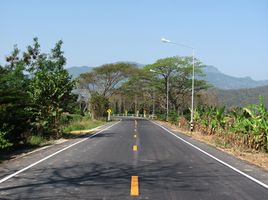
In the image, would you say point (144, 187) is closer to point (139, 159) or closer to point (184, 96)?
point (139, 159)

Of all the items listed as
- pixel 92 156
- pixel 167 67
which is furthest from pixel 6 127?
pixel 167 67

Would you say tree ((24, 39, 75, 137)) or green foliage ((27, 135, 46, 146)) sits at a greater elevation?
tree ((24, 39, 75, 137))

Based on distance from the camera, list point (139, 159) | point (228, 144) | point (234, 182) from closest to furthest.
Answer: point (234, 182), point (139, 159), point (228, 144)

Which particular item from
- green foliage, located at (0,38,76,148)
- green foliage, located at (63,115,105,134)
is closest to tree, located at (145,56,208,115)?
green foliage, located at (63,115,105,134)

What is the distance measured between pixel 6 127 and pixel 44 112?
29.0 ft

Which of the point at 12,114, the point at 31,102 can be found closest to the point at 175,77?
the point at 31,102

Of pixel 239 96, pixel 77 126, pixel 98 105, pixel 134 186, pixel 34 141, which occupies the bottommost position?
pixel 134 186

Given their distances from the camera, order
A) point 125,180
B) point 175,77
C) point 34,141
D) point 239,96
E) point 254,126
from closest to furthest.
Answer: point 125,180 → point 254,126 → point 34,141 → point 175,77 → point 239,96

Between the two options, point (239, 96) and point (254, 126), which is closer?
point (254, 126)

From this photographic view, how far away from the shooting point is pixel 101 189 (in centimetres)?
890

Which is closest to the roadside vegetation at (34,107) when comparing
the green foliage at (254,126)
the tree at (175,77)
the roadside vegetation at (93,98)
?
the roadside vegetation at (93,98)

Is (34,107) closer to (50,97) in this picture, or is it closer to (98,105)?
(50,97)

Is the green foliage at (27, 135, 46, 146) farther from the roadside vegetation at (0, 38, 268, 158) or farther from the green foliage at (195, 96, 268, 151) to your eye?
the green foliage at (195, 96, 268, 151)

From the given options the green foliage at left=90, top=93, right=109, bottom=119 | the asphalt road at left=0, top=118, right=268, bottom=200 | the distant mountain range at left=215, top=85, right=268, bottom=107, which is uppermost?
the distant mountain range at left=215, top=85, right=268, bottom=107
